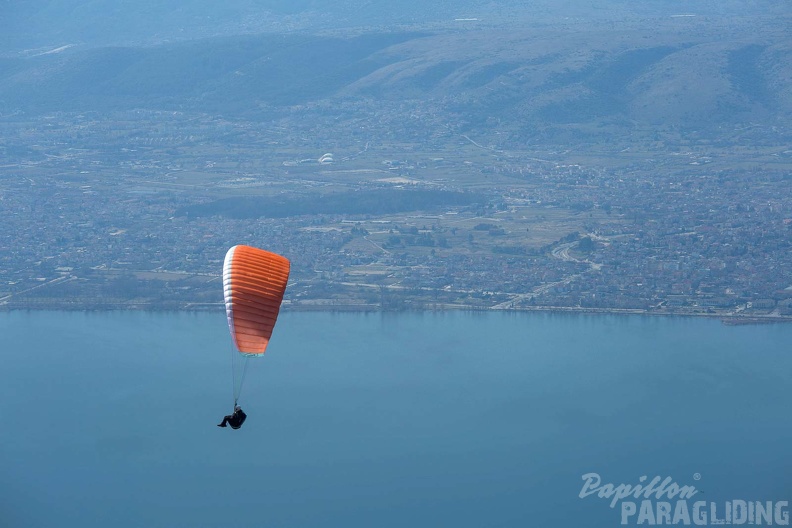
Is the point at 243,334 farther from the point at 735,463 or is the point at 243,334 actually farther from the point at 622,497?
the point at 735,463

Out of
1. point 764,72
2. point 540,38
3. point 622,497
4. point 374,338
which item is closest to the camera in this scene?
point 622,497

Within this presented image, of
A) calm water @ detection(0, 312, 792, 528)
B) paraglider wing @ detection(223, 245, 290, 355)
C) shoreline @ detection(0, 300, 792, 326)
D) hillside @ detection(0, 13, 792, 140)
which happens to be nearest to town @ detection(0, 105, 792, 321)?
shoreline @ detection(0, 300, 792, 326)

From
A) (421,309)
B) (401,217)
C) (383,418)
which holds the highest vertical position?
Result: (401,217)

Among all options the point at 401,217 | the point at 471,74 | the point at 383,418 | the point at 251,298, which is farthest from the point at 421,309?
the point at 471,74

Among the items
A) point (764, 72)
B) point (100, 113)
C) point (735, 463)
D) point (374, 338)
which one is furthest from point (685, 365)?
point (100, 113)

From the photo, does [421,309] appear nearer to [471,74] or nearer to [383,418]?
[383,418]

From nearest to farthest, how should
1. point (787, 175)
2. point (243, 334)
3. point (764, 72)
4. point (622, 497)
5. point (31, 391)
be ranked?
point (243, 334) < point (622, 497) < point (31, 391) < point (787, 175) < point (764, 72)
